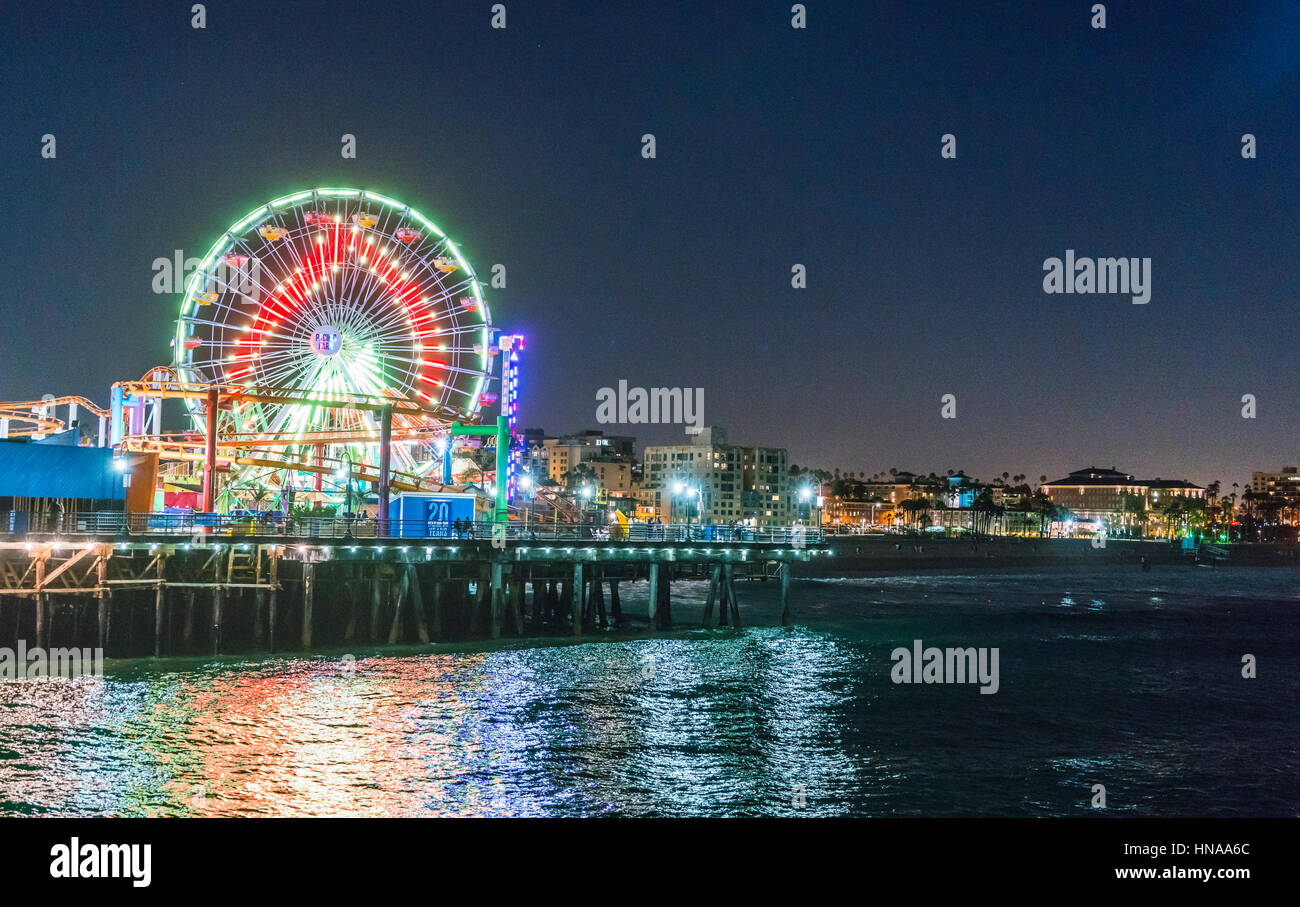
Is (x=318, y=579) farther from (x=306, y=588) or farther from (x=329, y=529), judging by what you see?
(x=306, y=588)

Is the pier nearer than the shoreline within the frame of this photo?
Yes

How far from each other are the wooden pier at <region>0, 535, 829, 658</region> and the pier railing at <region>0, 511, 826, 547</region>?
611 mm

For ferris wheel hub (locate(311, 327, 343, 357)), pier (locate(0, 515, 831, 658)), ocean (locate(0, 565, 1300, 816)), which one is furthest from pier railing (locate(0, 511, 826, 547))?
ferris wheel hub (locate(311, 327, 343, 357))

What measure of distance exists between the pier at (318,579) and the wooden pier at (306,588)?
0.06m

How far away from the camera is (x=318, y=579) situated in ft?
143

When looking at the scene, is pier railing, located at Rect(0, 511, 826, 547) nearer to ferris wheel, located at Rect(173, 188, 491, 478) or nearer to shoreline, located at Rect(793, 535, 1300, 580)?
ferris wheel, located at Rect(173, 188, 491, 478)

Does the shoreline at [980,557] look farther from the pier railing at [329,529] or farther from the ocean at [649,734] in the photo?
the ocean at [649,734]

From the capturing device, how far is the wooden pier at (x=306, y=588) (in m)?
37.2

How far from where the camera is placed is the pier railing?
39219 mm

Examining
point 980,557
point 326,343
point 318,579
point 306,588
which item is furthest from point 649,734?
point 980,557

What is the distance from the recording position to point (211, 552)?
40.1m

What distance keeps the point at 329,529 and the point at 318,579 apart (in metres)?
1.97

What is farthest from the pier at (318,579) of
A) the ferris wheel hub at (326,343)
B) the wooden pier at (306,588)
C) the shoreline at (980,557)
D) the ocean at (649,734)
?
the shoreline at (980,557)
